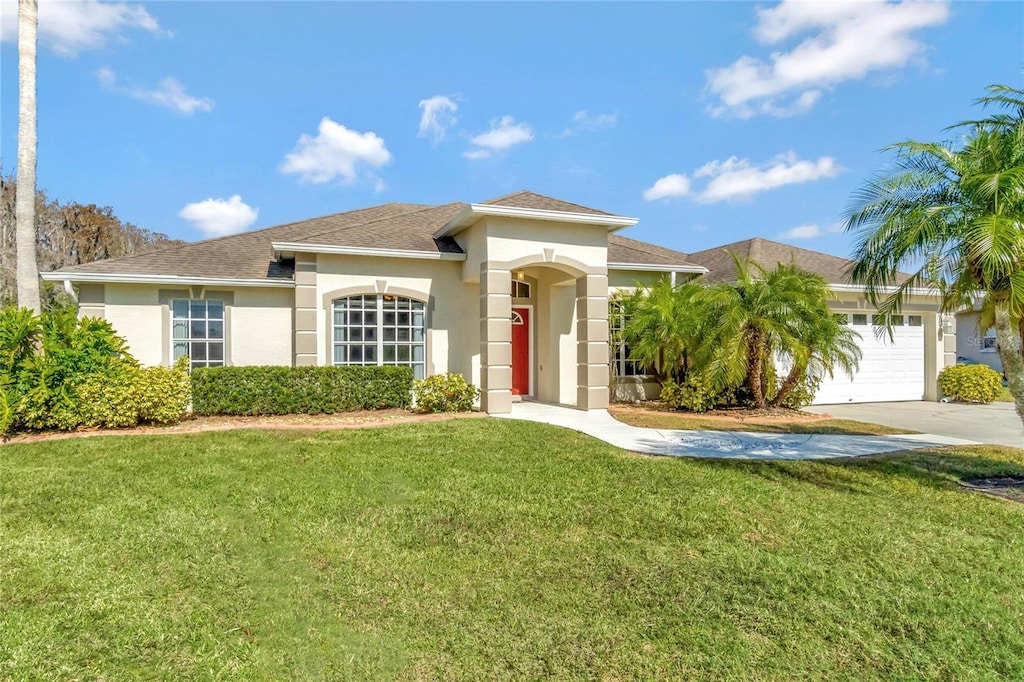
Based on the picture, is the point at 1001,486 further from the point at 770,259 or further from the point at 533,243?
the point at 770,259

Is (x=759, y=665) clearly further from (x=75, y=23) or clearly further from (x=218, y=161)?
(x=218, y=161)

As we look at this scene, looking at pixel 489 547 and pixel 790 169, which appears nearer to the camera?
pixel 489 547

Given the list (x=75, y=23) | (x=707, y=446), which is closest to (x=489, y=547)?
(x=707, y=446)

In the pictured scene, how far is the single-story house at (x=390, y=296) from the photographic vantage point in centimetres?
1249

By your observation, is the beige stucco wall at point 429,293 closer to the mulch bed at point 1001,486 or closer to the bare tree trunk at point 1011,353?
the mulch bed at point 1001,486

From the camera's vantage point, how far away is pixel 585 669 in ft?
10.8

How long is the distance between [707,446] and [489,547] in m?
5.84

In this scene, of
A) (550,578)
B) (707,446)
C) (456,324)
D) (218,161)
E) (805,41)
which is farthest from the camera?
(218,161)

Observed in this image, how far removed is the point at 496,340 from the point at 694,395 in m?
5.49

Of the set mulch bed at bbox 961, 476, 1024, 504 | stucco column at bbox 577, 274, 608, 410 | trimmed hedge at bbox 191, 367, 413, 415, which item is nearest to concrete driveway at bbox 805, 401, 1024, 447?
mulch bed at bbox 961, 476, 1024, 504

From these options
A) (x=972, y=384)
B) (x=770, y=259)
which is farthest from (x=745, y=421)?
(x=972, y=384)

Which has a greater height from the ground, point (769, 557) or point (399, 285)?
point (399, 285)

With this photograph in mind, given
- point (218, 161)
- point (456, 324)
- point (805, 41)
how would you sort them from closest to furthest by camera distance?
point (805, 41) < point (456, 324) < point (218, 161)

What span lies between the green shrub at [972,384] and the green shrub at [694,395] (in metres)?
8.66
